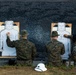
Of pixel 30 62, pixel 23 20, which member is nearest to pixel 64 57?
pixel 30 62

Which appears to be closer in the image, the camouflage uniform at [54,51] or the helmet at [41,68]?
the helmet at [41,68]

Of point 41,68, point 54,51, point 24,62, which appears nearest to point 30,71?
point 41,68

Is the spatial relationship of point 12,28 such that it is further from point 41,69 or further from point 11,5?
point 41,69

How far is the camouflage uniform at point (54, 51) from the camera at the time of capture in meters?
6.76

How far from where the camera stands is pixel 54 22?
6984mm

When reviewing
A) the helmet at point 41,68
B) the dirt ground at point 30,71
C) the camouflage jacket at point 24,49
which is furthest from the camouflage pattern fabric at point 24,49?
the helmet at point 41,68

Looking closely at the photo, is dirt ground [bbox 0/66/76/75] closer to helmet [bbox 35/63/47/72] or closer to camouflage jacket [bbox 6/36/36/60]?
helmet [bbox 35/63/47/72]

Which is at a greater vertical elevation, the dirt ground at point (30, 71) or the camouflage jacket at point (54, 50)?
the camouflage jacket at point (54, 50)

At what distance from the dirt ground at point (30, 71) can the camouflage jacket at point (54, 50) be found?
295 mm

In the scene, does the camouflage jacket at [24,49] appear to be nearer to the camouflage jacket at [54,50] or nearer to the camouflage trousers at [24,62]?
the camouflage trousers at [24,62]

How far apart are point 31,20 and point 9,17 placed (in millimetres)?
479

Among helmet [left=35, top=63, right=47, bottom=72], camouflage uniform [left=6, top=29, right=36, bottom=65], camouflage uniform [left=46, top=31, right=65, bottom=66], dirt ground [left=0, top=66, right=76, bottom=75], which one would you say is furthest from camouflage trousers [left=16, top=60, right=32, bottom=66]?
helmet [left=35, top=63, right=47, bottom=72]

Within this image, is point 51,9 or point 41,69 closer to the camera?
point 41,69

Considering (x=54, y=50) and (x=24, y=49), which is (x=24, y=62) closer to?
(x=24, y=49)
